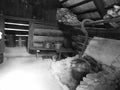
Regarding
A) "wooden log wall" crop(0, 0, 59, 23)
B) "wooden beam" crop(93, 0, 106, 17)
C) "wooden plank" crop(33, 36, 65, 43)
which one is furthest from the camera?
"wooden plank" crop(33, 36, 65, 43)

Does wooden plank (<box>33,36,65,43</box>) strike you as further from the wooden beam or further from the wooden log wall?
the wooden beam

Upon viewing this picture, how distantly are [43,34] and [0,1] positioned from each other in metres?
1.83

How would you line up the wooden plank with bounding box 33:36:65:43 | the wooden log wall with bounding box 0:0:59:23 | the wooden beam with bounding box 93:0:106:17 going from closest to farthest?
1. the wooden beam with bounding box 93:0:106:17
2. the wooden log wall with bounding box 0:0:59:23
3. the wooden plank with bounding box 33:36:65:43

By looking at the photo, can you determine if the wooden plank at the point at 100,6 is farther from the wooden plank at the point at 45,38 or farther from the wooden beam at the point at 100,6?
the wooden plank at the point at 45,38

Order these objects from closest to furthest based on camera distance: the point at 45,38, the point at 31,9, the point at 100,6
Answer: the point at 100,6
the point at 31,9
the point at 45,38

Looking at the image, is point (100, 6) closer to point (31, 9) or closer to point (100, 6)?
point (100, 6)

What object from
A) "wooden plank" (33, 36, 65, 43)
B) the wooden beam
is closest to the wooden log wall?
"wooden plank" (33, 36, 65, 43)

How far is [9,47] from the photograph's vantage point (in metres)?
4.61

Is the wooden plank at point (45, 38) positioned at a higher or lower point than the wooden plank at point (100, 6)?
lower

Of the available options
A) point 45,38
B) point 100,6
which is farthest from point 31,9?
point 100,6

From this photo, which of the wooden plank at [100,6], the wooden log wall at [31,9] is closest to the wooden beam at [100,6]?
the wooden plank at [100,6]

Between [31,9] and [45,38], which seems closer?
[31,9]

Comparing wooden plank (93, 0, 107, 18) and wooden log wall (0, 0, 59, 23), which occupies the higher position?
wooden log wall (0, 0, 59, 23)

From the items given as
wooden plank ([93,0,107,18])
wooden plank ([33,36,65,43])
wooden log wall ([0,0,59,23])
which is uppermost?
wooden log wall ([0,0,59,23])
